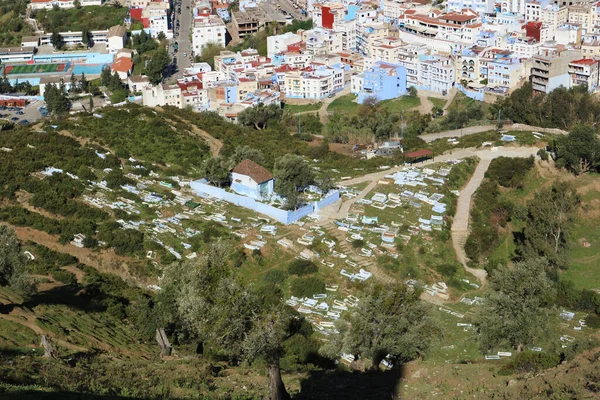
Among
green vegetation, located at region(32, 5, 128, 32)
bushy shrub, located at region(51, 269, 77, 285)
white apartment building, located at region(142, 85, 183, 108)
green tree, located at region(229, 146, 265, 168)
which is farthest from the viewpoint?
green vegetation, located at region(32, 5, 128, 32)

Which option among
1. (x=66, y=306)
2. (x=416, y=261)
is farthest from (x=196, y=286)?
(x=416, y=261)

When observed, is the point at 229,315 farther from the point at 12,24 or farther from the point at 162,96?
the point at 12,24

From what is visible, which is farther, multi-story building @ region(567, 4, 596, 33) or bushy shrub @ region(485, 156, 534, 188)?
multi-story building @ region(567, 4, 596, 33)

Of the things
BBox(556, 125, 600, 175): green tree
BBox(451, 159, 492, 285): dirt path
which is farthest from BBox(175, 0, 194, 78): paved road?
BBox(556, 125, 600, 175): green tree

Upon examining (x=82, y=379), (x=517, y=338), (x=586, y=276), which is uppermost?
(x=82, y=379)

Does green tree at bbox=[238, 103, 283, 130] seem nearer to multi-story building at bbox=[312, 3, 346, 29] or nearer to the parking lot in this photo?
the parking lot

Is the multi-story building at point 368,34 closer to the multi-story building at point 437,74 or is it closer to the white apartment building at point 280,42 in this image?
the white apartment building at point 280,42

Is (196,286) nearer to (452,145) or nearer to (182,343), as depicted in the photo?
(182,343)
